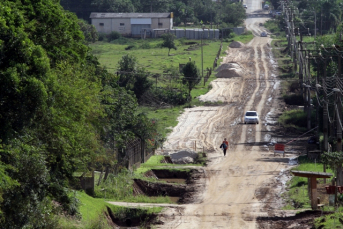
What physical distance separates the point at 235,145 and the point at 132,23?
80126 millimetres

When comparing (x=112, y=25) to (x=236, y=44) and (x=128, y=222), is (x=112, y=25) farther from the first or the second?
(x=128, y=222)

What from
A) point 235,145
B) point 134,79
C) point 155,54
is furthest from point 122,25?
point 235,145

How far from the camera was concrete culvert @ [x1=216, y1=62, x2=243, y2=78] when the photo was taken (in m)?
86.8

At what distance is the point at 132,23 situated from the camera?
127250 millimetres

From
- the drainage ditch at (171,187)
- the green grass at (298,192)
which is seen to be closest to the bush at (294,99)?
the green grass at (298,192)

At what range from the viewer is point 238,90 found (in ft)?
260

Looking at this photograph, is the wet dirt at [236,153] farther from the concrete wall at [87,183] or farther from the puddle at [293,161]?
the concrete wall at [87,183]

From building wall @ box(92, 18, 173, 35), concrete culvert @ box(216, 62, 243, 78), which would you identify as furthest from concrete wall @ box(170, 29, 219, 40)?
concrete culvert @ box(216, 62, 243, 78)

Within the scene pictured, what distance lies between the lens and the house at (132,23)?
418 feet

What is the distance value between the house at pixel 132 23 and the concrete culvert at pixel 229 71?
134 feet

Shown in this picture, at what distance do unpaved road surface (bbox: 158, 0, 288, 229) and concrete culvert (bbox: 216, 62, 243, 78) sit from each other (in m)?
1.04

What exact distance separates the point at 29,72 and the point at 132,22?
109158mm

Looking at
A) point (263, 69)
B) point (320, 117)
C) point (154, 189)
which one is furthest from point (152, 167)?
point (263, 69)

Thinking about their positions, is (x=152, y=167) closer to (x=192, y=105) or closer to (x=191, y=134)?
(x=191, y=134)
